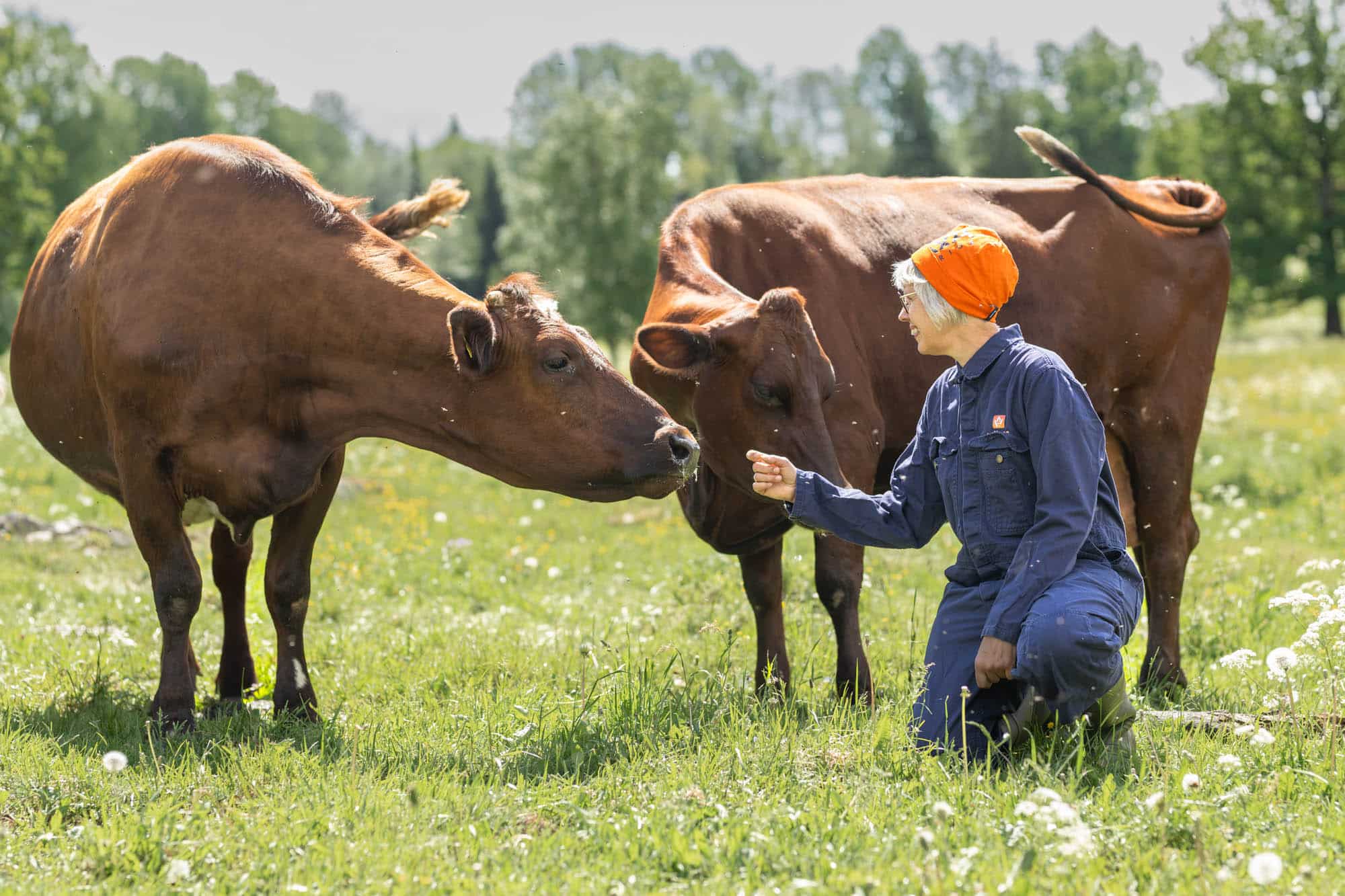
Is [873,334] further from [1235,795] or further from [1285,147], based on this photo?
[1285,147]

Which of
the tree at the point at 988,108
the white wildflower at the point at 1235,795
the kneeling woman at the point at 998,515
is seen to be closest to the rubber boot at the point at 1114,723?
the kneeling woman at the point at 998,515

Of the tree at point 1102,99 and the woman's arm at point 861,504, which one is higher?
the tree at point 1102,99

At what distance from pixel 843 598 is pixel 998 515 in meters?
1.57

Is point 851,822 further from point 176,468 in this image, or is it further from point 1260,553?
point 1260,553

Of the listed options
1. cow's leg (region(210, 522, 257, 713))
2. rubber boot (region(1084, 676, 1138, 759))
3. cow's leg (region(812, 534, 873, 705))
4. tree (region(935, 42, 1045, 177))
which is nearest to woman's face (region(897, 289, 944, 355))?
rubber boot (region(1084, 676, 1138, 759))

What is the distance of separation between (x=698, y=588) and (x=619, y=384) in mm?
3579

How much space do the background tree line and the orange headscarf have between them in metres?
24.1

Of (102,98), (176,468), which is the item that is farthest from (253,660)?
(102,98)

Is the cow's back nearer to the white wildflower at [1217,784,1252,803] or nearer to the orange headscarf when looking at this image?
the orange headscarf

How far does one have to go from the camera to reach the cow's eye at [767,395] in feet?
18.6

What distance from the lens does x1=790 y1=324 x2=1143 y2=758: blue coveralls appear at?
432 centimetres

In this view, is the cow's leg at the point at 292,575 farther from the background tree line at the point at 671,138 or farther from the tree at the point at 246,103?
the tree at the point at 246,103

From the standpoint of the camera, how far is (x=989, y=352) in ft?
15.2

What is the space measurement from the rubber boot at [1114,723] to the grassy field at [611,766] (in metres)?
0.08
